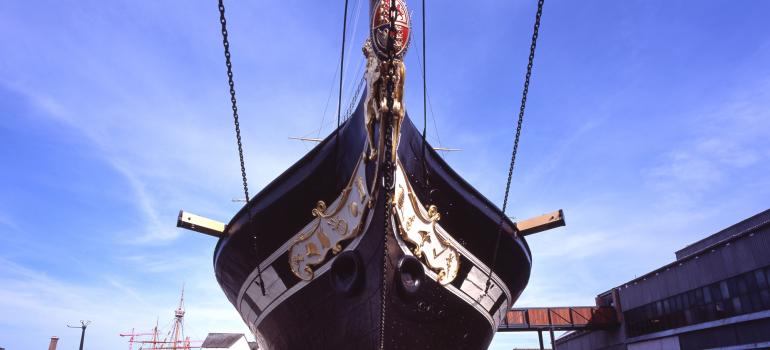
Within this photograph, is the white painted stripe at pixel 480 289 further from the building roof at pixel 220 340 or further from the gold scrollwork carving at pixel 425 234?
the building roof at pixel 220 340

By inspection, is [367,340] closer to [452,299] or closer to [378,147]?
[452,299]

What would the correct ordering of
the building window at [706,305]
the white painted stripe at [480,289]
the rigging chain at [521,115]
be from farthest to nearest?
the building window at [706,305], the white painted stripe at [480,289], the rigging chain at [521,115]

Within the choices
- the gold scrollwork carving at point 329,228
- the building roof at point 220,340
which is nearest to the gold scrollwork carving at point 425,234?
the gold scrollwork carving at point 329,228

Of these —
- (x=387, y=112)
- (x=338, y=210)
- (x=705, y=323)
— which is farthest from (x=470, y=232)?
(x=705, y=323)

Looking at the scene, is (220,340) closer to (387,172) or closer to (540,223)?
(540,223)

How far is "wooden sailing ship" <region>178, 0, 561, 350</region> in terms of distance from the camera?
16.0ft

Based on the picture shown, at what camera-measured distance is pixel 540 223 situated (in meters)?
7.16

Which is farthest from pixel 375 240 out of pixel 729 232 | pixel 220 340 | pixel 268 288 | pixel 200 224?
pixel 220 340

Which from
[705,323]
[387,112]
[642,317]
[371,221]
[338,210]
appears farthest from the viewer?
[642,317]

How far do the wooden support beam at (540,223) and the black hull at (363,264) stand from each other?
1.51ft

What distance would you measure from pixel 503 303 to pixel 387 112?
4.07 m

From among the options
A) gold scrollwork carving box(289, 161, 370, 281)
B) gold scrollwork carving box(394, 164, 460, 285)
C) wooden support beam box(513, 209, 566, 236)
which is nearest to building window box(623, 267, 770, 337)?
wooden support beam box(513, 209, 566, 236)

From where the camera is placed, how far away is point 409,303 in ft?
17.3

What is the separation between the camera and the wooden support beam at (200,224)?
6746 mm
